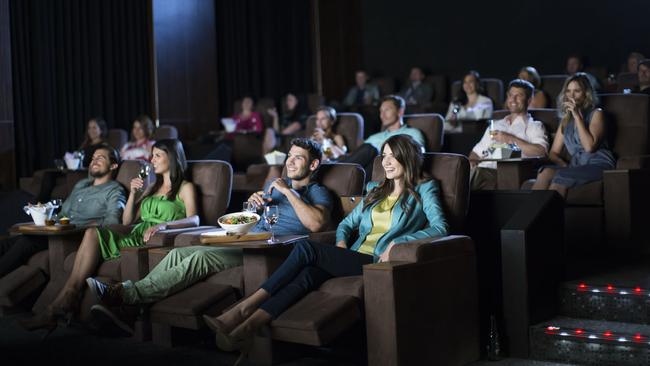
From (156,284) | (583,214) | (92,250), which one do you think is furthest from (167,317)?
(583,214)

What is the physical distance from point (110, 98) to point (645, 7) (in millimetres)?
5727

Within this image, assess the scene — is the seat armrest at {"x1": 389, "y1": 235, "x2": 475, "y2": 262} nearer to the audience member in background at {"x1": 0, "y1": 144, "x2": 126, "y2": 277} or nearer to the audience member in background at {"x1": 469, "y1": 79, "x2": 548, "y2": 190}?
the audience member in background at {"x1": 469, "y1": 79, "x2": 548, "y2": 190}

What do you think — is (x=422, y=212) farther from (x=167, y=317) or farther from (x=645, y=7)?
(x=645, y=7)

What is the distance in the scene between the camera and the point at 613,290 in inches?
154

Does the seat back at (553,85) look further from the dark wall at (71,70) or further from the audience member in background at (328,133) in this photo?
the dark wall at (71,70)

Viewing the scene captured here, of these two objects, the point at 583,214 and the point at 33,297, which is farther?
the point at 33,297

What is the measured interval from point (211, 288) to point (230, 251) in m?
0.29

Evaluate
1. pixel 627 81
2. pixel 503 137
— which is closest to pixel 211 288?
pixel 503 137

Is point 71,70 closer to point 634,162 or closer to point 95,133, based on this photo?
point 95,133

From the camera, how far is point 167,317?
4.21 meters

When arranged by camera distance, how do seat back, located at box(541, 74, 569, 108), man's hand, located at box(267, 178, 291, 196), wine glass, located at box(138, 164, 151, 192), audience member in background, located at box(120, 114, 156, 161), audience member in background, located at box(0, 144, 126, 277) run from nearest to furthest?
man's hand, located at box(267, 178, 291, 196), wine glass, located at box(138, 164, 151, 192), audience member in background, located at box(0, 144, 126, 277), seat back, located at box(541, 74, 569, 108), audience member in background, located at box(120, 114, 156, 161)

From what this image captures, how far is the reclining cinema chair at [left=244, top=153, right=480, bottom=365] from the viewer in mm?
3520

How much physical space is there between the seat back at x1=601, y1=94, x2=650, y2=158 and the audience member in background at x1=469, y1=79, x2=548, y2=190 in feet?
1.46

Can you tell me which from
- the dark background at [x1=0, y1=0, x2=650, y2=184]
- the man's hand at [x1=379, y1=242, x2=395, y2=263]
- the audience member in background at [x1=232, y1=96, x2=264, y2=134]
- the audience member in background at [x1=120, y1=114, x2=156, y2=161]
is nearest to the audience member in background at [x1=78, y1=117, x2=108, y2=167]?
the audience member in background at [x1=120, y1=114, x2=156, y2=161]
